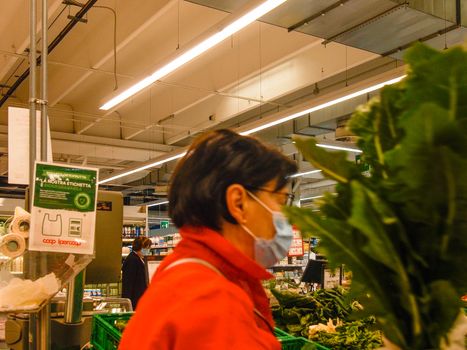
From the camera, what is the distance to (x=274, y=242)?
141 cm

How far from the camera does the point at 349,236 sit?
0.83 m

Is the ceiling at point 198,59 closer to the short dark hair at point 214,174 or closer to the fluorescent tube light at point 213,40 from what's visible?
the fluorescent tube light at point 213,40

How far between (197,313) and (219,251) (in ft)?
0.67

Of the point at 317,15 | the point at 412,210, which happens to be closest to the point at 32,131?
the point at 412,210

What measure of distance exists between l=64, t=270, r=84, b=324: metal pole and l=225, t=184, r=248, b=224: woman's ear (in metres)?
1.70

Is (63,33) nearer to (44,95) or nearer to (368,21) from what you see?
(368,21)

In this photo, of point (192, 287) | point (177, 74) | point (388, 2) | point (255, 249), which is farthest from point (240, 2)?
point (177, 74)

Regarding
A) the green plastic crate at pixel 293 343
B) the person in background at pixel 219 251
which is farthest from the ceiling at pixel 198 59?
the person in background at pixel 219 251

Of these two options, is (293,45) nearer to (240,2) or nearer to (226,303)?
(240,2)

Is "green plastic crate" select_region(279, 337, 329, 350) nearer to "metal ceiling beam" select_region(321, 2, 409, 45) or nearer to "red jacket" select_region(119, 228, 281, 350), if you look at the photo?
"red jacket" select_region(119, 228, 281, 350)

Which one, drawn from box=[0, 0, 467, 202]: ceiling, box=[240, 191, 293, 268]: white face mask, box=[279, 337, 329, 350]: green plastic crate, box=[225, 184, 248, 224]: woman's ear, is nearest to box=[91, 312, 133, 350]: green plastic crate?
box=[279, 337, 329, 350]: green plastic crate

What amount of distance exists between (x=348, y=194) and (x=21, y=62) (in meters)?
9.77

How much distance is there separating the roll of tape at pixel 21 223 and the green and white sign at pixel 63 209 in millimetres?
68

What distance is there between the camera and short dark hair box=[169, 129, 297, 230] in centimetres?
125
